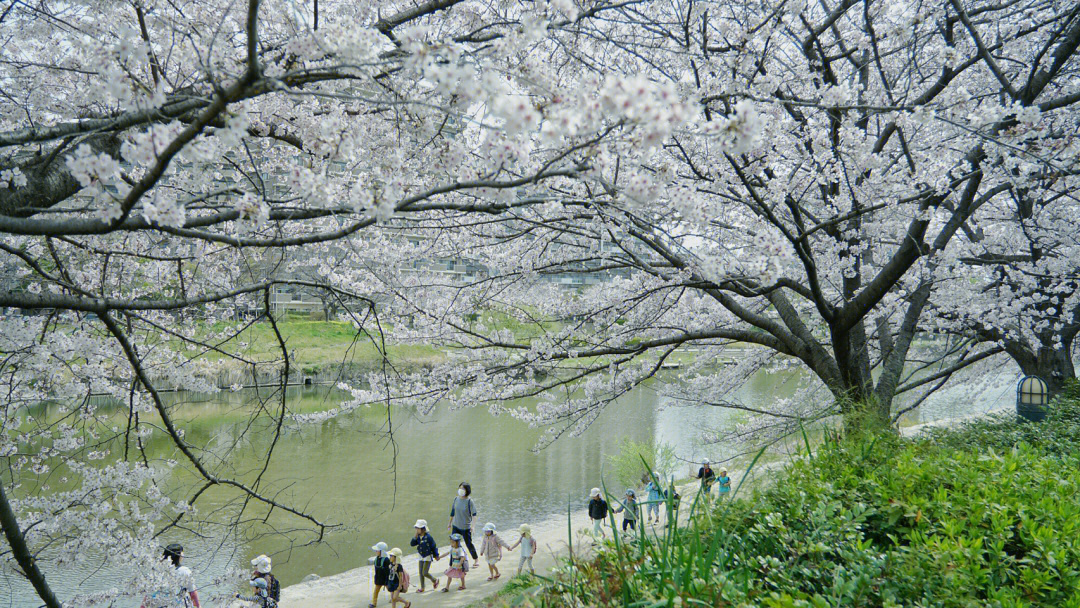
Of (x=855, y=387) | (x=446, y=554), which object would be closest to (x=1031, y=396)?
(x=855, y=387)

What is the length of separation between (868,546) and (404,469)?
12525 mm

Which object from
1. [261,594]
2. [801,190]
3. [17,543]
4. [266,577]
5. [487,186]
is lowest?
[261,594]

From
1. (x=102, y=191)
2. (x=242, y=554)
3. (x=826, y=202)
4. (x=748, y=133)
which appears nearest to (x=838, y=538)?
(x=748, y=133)

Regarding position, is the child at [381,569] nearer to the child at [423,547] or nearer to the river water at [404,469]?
the child at [423,547]

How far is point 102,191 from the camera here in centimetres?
188

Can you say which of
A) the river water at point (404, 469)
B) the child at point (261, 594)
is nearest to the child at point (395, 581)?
the river water at point (404, 469)

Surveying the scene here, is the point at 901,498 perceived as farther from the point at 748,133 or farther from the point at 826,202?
the point at 826,202

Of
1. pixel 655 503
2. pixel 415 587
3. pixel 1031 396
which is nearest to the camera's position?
pixel 655 503

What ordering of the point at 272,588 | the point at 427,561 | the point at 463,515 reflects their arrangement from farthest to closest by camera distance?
the point at 463,515
the point at 427,561
the point at 272,588

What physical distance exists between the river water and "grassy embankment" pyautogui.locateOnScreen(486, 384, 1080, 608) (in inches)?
182

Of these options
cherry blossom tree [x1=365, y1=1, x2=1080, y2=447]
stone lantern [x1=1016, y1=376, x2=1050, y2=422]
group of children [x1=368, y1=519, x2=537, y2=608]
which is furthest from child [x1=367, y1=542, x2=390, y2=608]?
stone lantern [x1=1016, y1=376, x2=1050, y2=422]

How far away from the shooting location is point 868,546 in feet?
7.50

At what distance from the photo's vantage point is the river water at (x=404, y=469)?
9406 millimetres

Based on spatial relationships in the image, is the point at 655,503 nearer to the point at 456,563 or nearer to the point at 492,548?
the point at 456,563
